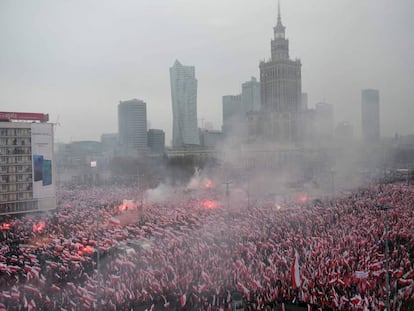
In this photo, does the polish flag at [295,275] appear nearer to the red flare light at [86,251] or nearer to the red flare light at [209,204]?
the red flare light at [86,251]

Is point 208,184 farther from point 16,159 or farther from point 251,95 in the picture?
point 251,95

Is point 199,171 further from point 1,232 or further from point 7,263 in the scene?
point 7,263

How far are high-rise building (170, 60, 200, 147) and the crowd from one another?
204ft

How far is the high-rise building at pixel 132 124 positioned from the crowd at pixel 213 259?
54.0 meters

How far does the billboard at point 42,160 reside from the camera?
80.6ft

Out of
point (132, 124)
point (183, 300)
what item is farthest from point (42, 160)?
point (132, 124)

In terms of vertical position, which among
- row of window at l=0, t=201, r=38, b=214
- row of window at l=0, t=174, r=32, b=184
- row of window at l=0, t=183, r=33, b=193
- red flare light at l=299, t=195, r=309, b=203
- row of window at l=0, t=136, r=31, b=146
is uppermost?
row of window at l=0, t=136, r=31, b=146

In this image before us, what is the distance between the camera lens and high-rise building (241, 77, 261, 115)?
322ft

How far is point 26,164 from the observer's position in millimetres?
24172

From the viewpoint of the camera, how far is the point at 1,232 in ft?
63.6

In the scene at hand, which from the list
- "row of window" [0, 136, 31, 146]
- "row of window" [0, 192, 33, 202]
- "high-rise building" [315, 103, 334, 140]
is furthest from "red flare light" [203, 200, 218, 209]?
"high-rise building" [315, 103, 334, 140]

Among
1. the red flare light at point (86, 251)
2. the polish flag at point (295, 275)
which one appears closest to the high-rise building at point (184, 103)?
the red flare light at point (86, 251)

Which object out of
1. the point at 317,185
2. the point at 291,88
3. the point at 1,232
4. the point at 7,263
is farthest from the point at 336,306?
the point at 291,88

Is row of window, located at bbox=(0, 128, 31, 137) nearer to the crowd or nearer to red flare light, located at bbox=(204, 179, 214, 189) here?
the crowd
